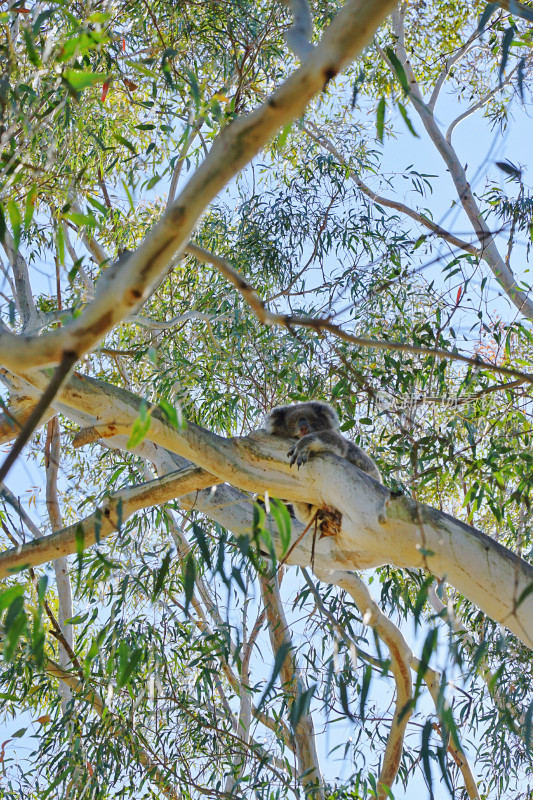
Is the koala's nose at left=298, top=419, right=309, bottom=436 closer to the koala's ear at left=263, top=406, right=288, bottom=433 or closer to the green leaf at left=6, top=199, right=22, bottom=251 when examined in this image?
the koala's ear at left=263, top=406, right=288, bottom=433

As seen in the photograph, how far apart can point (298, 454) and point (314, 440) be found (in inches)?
6.2

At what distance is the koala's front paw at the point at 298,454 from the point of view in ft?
9.63

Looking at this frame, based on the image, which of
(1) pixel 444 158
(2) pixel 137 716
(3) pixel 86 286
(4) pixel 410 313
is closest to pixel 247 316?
(4) pixel 410 313

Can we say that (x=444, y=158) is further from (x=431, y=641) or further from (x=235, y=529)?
(x=431, y=641)

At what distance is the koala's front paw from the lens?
2.94 metres

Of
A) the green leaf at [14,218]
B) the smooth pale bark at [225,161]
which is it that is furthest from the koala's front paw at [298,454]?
the smooth pale bark at [225,161]

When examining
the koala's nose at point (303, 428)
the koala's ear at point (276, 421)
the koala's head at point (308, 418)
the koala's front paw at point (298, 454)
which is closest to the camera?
the koala's front paw at point (298, 454)

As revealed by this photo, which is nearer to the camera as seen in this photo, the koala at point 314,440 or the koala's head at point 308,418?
the koala at point 314,440

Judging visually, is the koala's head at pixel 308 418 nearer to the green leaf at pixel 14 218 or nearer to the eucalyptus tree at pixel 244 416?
the eucalyptus tree at pixel 244 416

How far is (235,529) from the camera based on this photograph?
3.58m

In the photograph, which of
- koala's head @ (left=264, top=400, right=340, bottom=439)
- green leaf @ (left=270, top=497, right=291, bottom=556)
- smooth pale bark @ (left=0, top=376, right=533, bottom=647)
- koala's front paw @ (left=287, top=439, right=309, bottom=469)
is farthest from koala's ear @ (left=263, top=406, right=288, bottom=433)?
green leaf @ (left=270, top=497, right=291, bottom=556)

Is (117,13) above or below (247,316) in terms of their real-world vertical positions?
above

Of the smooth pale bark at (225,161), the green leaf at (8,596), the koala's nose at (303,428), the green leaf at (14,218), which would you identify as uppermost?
the koala's nose at (303,428)

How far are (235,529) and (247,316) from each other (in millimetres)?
1963
